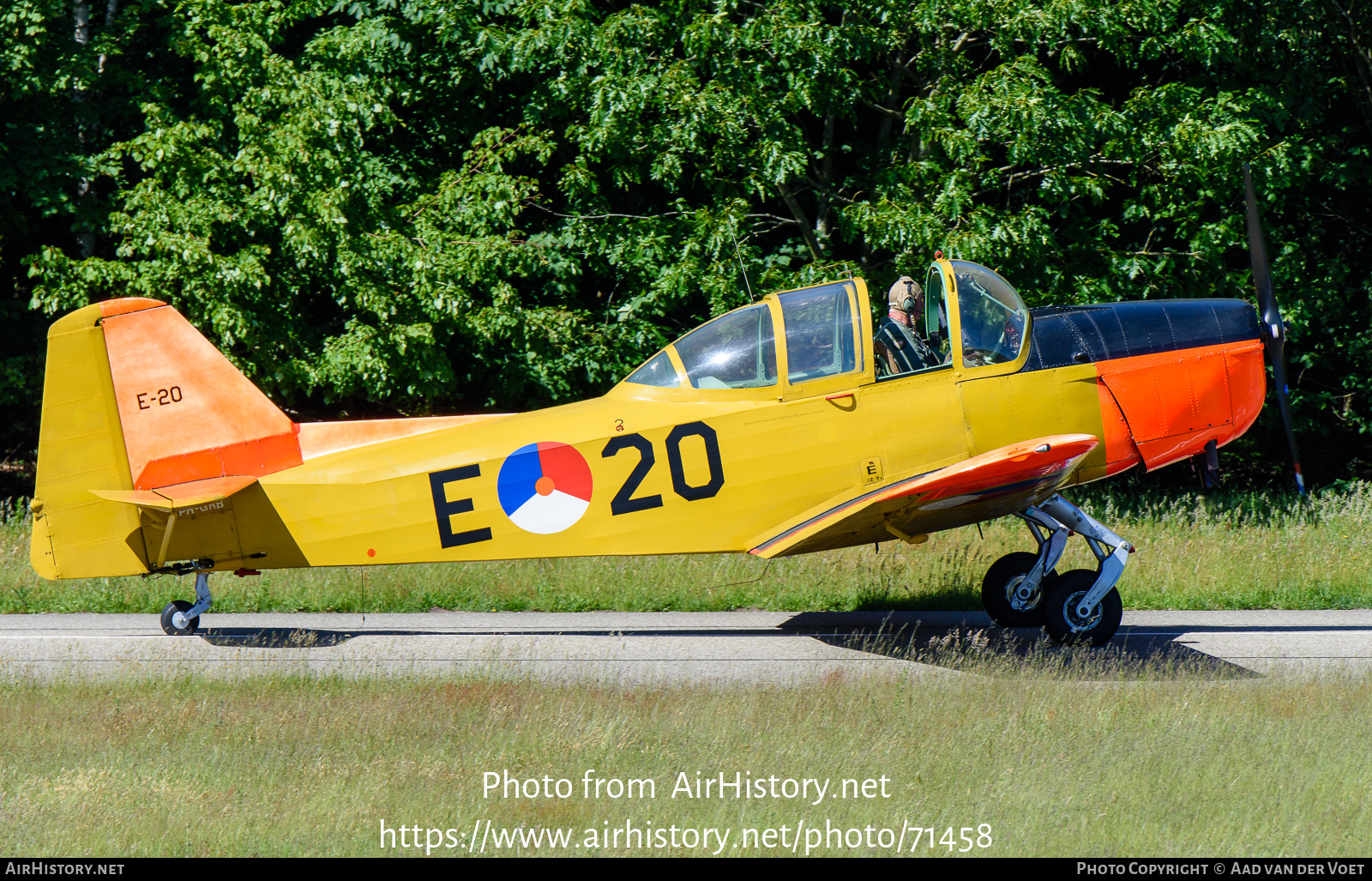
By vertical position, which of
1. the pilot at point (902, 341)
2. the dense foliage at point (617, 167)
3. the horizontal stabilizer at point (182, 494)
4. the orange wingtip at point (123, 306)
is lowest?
the horizontal stabilizer at point (182, 494)

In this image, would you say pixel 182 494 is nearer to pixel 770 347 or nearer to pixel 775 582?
pixel 770 347

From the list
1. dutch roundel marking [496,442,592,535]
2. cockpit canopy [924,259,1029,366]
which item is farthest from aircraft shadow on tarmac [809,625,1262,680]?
dutch roundel marking [496,442,592,535]

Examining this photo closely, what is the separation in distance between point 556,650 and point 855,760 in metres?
2.95

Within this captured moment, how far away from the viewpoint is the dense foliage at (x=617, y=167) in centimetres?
1158

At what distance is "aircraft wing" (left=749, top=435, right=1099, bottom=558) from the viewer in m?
6.29

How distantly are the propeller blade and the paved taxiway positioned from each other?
4.59 ft

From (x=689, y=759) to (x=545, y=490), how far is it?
2.35 m

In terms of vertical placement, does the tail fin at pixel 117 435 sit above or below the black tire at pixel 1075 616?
above

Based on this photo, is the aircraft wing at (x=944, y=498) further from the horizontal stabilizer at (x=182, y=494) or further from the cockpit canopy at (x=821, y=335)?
the horizontal stabilizer at (x=182, y=494)

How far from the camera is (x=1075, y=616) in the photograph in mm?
7285

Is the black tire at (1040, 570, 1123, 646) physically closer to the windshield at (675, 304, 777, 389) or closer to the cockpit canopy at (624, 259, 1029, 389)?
the cockpit canopy at (624, 259, 1029, 389)

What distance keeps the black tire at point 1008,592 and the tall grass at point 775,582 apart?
101cm

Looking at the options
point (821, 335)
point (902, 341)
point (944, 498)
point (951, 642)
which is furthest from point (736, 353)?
point (951, 642)

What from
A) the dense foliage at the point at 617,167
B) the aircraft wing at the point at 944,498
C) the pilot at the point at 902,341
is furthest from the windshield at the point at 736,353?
the dense foliage at the point at 617,167
